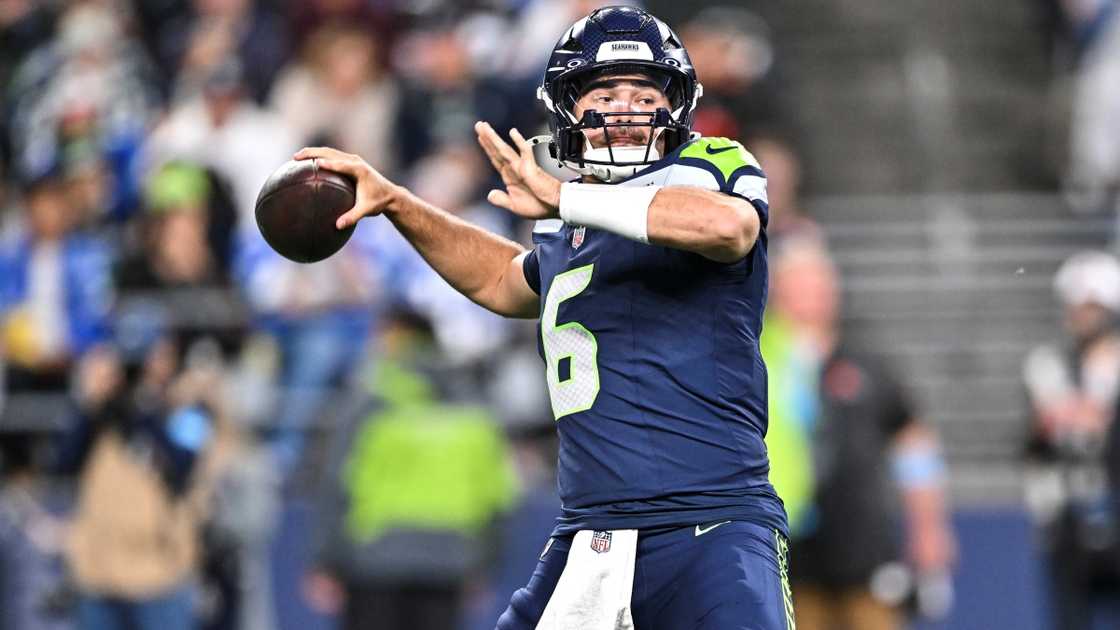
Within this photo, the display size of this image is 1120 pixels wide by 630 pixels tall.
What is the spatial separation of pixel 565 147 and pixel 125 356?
4605mm

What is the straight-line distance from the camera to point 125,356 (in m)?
8.66

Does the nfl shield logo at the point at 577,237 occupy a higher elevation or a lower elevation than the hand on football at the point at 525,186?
lower

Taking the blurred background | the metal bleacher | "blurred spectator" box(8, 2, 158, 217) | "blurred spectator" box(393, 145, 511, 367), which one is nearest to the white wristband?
the blurred background

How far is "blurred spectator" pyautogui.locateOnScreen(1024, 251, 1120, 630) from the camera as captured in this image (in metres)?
8.45

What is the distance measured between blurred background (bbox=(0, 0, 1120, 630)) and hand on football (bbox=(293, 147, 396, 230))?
11.0 ft

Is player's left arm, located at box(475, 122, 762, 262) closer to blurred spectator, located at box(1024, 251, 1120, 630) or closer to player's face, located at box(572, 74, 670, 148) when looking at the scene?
player's face, located at box(572, 74, 670, 148)

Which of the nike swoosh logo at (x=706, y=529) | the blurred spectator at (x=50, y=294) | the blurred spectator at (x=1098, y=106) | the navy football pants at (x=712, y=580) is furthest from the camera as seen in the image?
the blurred spectator at (x=1098, y=106)

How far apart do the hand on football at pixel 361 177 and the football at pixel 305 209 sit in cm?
2

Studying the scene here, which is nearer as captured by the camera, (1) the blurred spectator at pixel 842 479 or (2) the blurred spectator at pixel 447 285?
(1) the blurred spectator at pixel 842 479

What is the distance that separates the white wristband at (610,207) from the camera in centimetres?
413

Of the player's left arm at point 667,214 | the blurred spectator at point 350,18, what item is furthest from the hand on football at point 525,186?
the blurred spectator at point 350,18

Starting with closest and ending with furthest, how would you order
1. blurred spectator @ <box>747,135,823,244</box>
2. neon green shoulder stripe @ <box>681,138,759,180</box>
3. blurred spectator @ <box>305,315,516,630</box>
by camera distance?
neon green shoulder stripe @ <box>681,138,759,180</box> → blurred spectator @ <box>305,315,516,630</box> → blurred spectator @ <box>747,135,823,244</box>

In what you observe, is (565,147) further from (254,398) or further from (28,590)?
(28,590)

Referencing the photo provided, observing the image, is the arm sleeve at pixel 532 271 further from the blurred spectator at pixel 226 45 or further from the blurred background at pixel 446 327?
the blurred spectator at pixel 226 45
